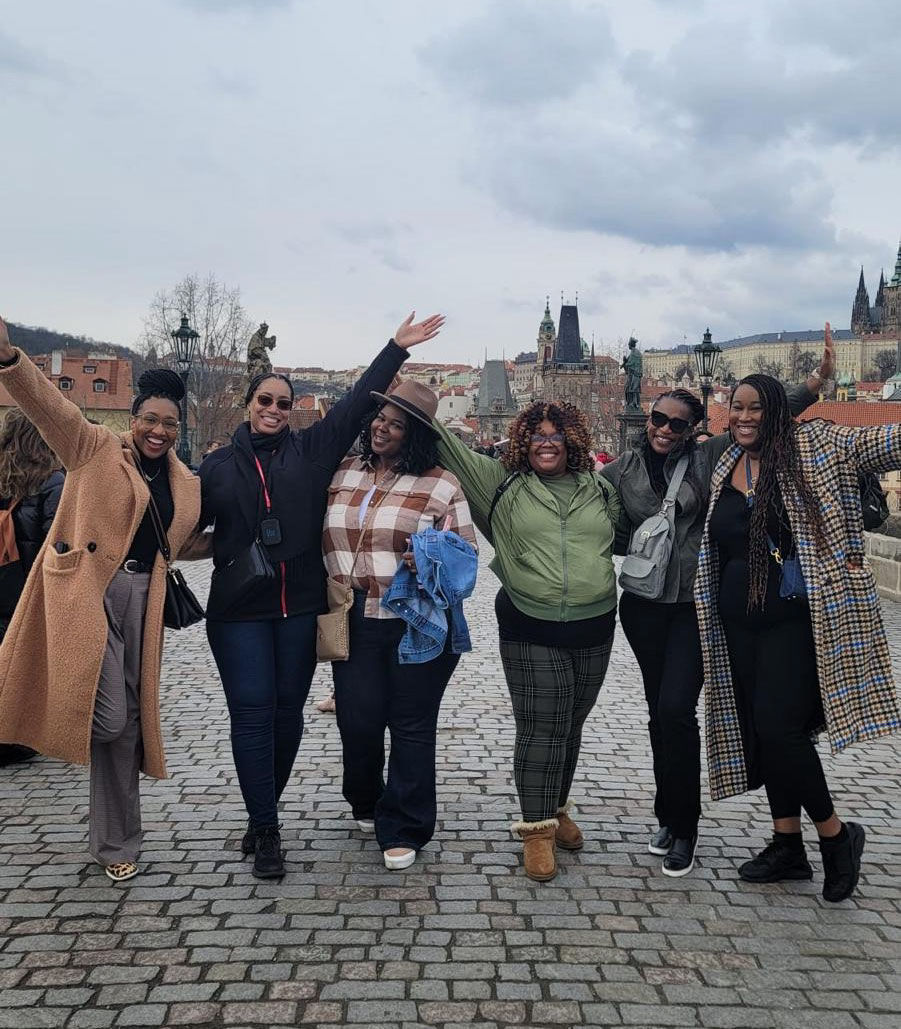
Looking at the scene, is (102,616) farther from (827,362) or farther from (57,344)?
(57,344)

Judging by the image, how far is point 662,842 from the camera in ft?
13.5

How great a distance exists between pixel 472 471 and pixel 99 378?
58995 mm

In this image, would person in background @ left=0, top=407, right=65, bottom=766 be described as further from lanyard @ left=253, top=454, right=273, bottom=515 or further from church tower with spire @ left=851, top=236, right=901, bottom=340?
church tower with spire @ left=851, top=236, right=901, bottom=340

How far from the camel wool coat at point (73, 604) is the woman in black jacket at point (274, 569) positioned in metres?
0.32

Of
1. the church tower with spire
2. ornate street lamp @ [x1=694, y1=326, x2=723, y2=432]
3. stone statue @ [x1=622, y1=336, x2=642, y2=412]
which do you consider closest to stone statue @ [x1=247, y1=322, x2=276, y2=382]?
ornate street lamp @ [x1=694, y1=326, x2=723, y2=432]

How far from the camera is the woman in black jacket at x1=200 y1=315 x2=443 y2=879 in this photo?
151 inches

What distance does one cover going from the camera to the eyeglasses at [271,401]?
3982 millimetres

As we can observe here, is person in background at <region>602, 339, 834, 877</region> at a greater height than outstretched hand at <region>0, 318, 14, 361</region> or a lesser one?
lesser

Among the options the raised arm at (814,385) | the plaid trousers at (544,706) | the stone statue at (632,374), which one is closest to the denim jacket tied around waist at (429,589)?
the plaid trousers at (544,706)

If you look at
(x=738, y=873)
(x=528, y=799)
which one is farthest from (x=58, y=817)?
(x=738, y=873)

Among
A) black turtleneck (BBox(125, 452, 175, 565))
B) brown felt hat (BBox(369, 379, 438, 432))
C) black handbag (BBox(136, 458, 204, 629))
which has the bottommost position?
black handbag (BBox(136, 458, 204, 629))

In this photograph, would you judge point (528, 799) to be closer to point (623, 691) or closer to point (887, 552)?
point (623, 691)

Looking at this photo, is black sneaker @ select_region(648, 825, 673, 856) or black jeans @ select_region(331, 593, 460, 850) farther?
black sneaker @ select_region(648, 825, 673, 856)

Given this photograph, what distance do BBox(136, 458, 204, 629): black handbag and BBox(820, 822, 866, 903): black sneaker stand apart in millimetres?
2553
